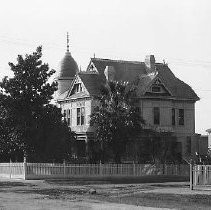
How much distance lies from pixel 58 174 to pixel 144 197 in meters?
15.9

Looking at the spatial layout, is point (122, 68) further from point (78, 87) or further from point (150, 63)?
point (78, 87)

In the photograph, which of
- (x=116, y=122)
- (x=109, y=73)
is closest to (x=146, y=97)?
(x=109, y=73)

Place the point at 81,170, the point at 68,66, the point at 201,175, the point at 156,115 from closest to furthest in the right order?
the point at 201,175 → the point at 81,170 → the point at 156,115 → the point at 68,66

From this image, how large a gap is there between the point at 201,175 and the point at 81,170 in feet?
44.2

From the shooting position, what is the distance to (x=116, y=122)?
4078cm

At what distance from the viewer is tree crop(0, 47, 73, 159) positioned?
1527 inches

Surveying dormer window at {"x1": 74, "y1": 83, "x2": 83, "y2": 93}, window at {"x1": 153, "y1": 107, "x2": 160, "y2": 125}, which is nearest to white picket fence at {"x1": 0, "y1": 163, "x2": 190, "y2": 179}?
window at {"x1": 153, "y1": 107, "x2": 160, "y2": 125}

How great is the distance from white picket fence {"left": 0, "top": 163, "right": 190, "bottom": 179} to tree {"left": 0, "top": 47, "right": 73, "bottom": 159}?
1.96 metres

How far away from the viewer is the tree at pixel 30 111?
38781 mm

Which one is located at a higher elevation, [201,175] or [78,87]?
[78,87]

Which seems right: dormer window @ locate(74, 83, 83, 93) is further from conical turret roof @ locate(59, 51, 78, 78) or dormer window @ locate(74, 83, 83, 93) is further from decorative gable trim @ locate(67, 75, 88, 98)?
conical turret roof @ locate(59, 51, 78, 78)

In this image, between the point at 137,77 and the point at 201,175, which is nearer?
the point at 201,175

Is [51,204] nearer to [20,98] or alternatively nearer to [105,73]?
[20,98]

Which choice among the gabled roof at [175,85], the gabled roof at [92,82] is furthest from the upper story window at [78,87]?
the gabled roof at [175,85]
